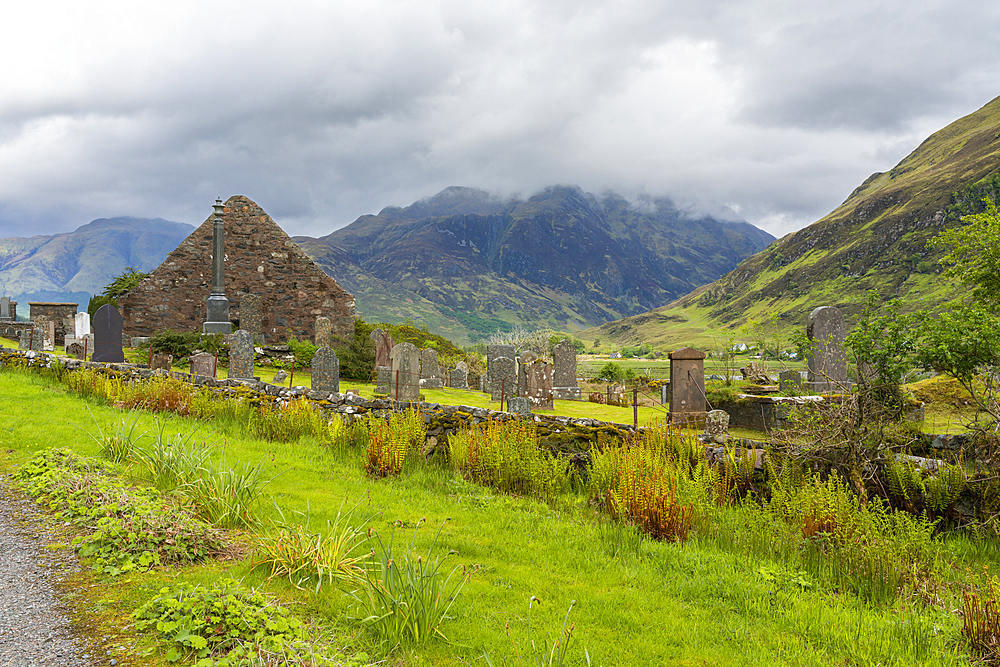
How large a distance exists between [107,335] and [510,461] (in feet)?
52.3

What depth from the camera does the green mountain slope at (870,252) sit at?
371ft

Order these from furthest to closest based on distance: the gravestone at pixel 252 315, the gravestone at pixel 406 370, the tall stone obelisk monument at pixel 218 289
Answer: the gravestone at pixel 252 315
the tall stone obelisk monument at pixel 218 289
the gravestone at pixel 406 370

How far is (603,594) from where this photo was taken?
4258mm

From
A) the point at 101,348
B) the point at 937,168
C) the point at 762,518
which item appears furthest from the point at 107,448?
the point at 937,168

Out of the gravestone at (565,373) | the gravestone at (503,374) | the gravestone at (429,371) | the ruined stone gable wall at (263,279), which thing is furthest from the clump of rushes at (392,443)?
the ruined stone gable wall at (263,279)

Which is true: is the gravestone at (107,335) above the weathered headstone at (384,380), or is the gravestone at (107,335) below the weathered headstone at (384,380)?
above

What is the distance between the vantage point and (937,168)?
5610 inches

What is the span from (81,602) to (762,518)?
578 cm

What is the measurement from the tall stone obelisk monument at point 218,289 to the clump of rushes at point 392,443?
1826cm

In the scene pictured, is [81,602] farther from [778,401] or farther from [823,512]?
[778,401]

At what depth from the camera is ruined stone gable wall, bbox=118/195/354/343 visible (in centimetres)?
2611

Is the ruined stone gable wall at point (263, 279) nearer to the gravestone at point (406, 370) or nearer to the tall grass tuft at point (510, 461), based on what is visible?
the gravestone at point (406, 370)

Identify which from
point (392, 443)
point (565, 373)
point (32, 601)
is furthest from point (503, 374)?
point (32, 601)

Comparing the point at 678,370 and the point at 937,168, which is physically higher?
the point at 937,168
